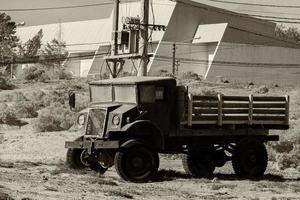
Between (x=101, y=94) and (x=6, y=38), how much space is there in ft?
295

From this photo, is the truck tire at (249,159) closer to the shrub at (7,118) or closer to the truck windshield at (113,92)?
the truck windshield at (113,92)

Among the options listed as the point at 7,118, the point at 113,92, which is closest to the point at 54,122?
the point at 7,118

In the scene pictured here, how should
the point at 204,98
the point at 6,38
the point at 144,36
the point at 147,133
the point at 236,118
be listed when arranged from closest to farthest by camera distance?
1. the point at 147,133
2. the point at 204,98
3. the point at 236,118
4. the point at 144,36
5. the point at 6,38

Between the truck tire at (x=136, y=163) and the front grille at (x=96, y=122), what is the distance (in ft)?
3.18

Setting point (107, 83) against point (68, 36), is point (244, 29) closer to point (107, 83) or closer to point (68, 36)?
point (68, 36)

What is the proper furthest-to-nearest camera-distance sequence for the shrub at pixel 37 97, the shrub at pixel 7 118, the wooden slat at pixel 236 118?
the shrub at pixel 37 97 < the shrub at pixel 7 118 < the wooden slat at pixel 236 118

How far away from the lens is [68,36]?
110 m

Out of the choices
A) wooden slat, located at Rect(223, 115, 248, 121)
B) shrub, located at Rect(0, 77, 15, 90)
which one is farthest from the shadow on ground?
shrub, located at Rect(0, 77, 15, 90)

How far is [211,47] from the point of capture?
3440 inches

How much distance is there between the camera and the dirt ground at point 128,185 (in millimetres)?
15398

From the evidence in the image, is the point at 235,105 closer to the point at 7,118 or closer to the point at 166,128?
the point at 166,128

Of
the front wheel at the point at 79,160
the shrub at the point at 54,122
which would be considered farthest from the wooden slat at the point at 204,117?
the shrub at the point at 54,122

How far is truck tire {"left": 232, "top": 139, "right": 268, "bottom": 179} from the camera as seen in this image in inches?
795

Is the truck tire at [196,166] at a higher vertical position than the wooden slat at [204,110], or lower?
lower
